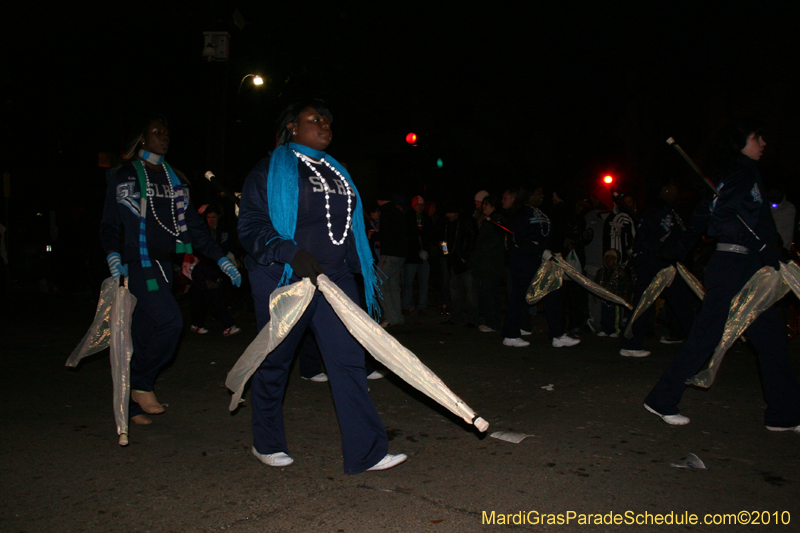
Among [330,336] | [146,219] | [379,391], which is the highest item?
[146,219]

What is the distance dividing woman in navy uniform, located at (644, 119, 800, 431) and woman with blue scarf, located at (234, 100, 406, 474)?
2105 millimetres

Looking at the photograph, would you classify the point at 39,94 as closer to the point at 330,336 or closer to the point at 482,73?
the point at 482,73

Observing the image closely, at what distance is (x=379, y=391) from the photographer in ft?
17.7

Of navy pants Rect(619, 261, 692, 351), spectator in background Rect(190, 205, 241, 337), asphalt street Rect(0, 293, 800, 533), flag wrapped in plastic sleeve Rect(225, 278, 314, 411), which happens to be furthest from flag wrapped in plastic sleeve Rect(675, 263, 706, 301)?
spectator in background Rect(190, 205, 241, 337)

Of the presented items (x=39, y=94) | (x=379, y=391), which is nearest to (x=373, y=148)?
(x=39, y=94)

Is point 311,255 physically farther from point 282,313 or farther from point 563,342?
point 563,342

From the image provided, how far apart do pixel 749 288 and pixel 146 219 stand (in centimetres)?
414

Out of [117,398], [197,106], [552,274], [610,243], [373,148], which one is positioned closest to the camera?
[117,398]

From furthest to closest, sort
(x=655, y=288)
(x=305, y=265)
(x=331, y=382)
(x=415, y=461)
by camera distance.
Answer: (x=655, y=288), (x=415, y=461), (x=331, y=382), (x=305, y=265)

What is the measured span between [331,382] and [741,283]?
2825mm

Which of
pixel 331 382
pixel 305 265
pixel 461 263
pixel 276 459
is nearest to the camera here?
pixel 305 265

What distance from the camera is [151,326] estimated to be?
14.5ft

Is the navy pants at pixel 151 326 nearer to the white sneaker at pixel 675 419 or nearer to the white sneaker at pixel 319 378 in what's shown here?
the white sneaker at pixel 319 378

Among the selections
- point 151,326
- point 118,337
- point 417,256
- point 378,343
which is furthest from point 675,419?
point 417,256
